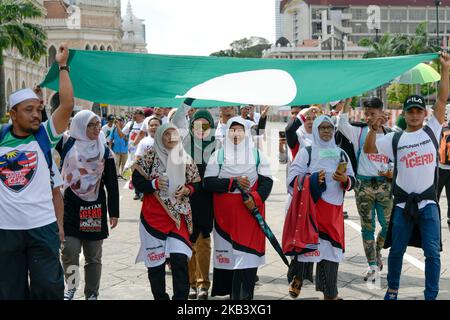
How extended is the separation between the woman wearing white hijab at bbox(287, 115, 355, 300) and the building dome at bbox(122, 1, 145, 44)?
13219cm

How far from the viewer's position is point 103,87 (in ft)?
19.1

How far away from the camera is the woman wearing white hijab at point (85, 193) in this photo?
568 cm

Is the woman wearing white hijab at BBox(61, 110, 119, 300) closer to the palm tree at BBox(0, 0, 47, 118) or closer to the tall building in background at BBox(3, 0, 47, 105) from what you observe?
the palm tree at BBox(0, 0, 47, 118)

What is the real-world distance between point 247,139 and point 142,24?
14474cm

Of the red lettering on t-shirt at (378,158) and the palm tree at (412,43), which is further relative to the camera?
the palm tree at (412,43)

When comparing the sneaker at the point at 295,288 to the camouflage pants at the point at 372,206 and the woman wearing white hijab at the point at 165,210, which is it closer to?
the camouflage pants at the point at 372,206

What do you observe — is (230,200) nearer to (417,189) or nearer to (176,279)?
(176,279)

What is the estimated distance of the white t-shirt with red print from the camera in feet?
18.2

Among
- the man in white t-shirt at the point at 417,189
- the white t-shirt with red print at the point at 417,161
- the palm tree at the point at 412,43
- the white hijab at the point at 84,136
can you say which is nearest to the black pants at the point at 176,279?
the white hijab at the point at 84,136

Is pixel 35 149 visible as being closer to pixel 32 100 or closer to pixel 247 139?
pixel 32 100

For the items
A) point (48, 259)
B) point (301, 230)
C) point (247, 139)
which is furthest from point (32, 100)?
point (301, 230)

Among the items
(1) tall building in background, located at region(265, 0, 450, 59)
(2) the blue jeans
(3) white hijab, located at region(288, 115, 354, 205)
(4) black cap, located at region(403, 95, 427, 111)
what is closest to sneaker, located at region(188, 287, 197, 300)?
(3) white hijab, located at region(288, 115, 354, 205)

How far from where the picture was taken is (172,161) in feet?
18.4

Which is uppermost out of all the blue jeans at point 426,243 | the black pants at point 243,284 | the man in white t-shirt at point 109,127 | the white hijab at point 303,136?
the man in white t-shirt at point 109,127
